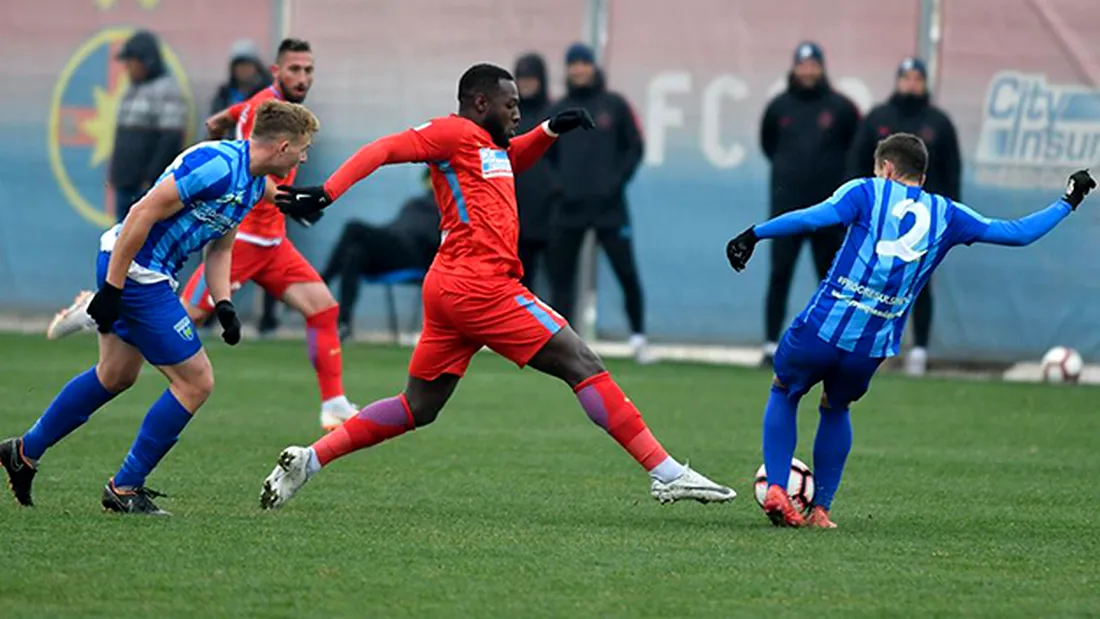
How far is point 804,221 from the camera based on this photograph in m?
7.89

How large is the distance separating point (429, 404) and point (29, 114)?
39.1 feet

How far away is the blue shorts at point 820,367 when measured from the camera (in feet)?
26.6

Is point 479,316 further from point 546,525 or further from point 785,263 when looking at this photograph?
point 785,263

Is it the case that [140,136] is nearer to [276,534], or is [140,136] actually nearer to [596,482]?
[596,482]

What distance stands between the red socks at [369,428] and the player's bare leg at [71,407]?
0.82 m

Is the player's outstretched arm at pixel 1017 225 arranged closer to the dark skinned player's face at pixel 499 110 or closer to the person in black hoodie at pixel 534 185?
the dark skinned player's face at pixel 499 110

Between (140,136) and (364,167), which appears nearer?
(364,167)

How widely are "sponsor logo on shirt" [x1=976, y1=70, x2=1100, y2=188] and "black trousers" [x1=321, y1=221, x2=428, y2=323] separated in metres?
4.90

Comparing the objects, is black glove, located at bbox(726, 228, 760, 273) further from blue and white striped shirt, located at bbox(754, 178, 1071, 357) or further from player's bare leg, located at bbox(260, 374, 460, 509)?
player's bare leg, located at bbox(260, 374, 460, 509)

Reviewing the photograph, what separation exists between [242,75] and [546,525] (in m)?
10.7

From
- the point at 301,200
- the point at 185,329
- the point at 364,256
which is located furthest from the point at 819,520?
the point at 364,256

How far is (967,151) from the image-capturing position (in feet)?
55.5

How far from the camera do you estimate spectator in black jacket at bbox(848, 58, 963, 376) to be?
16.0m

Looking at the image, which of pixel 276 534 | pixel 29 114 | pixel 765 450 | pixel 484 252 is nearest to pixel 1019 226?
pixel 765 450
